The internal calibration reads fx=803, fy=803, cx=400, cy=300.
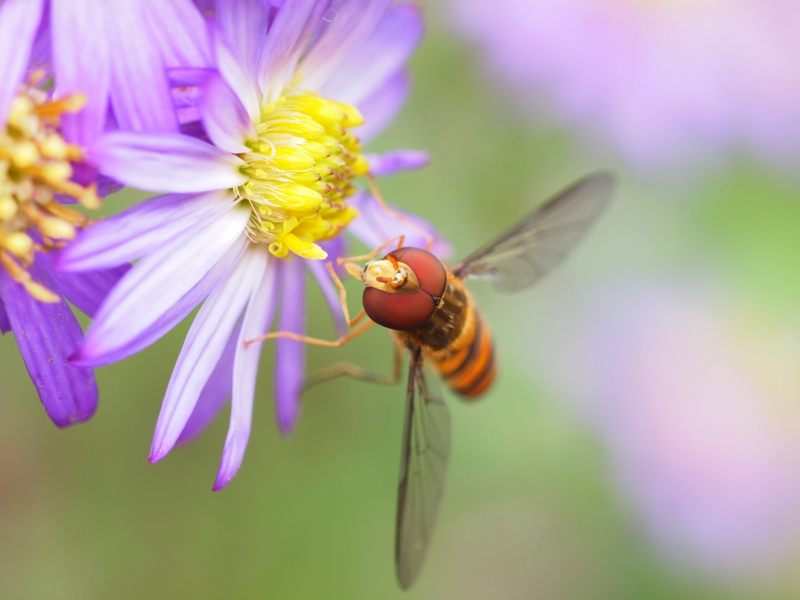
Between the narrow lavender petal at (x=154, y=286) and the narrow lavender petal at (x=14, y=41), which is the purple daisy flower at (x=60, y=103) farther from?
the narrow lavender petal at (x=154, y=286)

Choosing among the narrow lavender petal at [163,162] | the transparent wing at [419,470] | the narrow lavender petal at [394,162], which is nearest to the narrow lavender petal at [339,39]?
the narrow lavender petal at [394,162]

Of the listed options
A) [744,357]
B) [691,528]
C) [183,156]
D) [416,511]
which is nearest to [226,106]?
[183,156]

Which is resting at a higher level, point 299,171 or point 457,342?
point 299,171

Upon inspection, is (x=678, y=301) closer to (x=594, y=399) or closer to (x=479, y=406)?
(x=594, y=399)

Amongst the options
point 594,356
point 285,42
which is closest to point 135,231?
point 285,42

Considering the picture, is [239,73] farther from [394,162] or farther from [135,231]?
[394,162]

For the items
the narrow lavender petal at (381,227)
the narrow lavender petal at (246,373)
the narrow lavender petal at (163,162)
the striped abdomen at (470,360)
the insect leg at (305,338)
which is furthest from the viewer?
the striped abdomen at (470,360)
